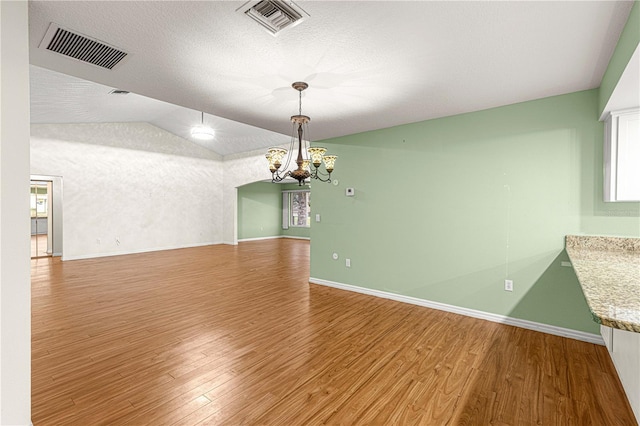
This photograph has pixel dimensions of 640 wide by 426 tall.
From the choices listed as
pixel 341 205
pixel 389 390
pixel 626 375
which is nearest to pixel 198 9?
pixel 389 390

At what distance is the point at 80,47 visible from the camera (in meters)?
2.22

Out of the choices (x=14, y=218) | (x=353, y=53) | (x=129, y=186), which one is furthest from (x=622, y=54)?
(x=129, y=186)

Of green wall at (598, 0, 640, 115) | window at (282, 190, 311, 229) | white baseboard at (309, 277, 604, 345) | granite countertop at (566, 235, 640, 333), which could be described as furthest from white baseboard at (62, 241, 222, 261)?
green wall at (598, 0, 640, 115)

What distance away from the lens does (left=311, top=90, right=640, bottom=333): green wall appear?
3.04 metres

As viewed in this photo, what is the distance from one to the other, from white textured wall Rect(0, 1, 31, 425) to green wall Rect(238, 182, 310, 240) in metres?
9.53

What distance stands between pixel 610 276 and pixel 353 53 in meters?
2.37

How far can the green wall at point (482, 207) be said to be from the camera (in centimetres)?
304

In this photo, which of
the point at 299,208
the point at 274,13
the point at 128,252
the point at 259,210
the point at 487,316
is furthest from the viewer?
the point at 299,208

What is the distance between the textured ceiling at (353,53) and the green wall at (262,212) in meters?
7.84

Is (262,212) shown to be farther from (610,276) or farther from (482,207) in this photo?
(610,276)

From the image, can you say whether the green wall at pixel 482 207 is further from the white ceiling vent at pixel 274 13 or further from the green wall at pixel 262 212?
the green wall at pixel 262 212

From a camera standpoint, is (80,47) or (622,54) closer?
(622,54)

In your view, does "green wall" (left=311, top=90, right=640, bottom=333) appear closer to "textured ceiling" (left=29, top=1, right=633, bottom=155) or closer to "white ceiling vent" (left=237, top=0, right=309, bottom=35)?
"textured ceiling" (left=29, top=1, right=633, bottom=155)

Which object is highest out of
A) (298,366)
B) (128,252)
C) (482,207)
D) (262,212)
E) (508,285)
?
(482,207)
